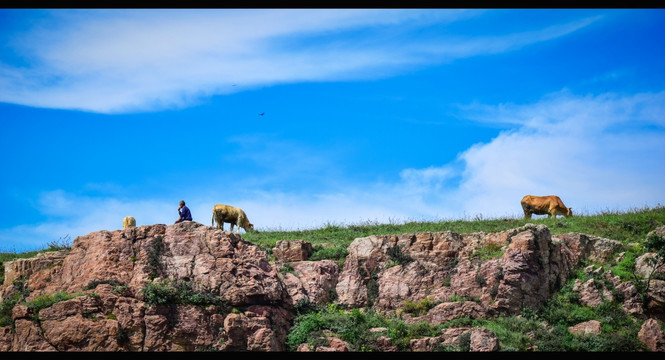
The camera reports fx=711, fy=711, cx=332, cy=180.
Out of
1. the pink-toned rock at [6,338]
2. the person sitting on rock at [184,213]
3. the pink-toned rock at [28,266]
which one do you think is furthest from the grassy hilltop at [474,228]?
the pink-toned rock at [6,338]

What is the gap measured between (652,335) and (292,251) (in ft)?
50.3

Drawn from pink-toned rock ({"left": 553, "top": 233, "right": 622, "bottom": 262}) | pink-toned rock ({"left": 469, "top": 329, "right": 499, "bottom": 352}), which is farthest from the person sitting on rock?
pink-toned rock ({"left": 553, "top": 233, "right": 622, "bottom": 262})

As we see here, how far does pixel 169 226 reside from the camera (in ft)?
101

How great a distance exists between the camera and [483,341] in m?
26.3

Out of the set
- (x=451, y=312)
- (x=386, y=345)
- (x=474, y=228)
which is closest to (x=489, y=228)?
(x=474, y=228)

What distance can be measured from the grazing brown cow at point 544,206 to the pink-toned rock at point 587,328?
16303 millimetres

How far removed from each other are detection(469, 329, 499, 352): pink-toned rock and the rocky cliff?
0.06 metres

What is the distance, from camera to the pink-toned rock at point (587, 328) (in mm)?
27953

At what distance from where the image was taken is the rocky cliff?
86.3 ft

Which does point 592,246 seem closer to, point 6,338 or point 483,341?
point 483,341

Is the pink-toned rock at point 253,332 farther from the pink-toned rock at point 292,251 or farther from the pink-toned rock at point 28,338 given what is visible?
the pink-toned rock at point 28,338

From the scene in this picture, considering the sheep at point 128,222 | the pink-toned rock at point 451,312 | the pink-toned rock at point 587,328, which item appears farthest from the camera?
the sheep at point 128,222
